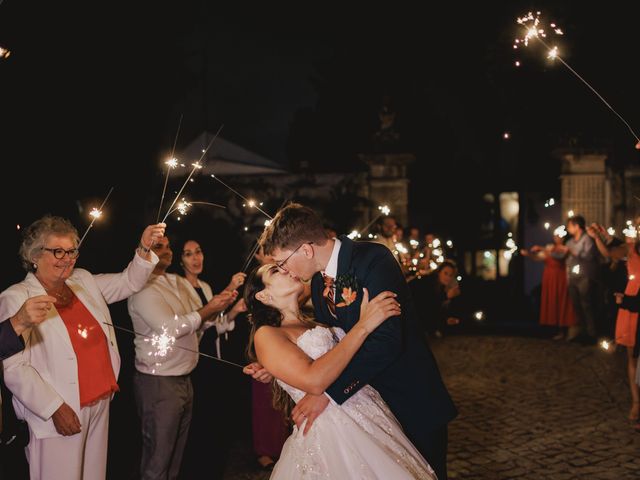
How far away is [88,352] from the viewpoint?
3.66 meters

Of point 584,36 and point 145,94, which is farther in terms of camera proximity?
point 584,36

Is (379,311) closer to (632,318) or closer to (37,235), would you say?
(37,235)

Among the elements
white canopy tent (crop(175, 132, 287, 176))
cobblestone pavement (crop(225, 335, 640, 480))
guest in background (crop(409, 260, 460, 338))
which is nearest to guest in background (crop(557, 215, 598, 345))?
cobblestone pavement (crop(225, 335, 640, 480))

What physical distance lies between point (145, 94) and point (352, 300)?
6465mm

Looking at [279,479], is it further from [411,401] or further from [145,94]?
[145,94]

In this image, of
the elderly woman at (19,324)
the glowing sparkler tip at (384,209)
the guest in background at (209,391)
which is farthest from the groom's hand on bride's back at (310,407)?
the glowing sparkler tip at (384,209)

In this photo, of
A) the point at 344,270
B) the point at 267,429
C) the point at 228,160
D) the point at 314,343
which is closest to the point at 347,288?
the point at 344,270

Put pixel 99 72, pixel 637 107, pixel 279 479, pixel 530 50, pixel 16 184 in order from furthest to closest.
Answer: pixel 530 50 → pixel 637 107 → pixel 99 72 → pixel 16 184 → pixel 279 479

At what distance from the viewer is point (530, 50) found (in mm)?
11641

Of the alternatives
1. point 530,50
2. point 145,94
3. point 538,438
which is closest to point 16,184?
point 145,94

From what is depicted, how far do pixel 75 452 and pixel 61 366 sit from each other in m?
0.51

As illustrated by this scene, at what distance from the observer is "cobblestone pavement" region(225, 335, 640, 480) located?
205 inches

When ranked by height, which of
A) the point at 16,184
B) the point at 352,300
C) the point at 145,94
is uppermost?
the point at 145,94

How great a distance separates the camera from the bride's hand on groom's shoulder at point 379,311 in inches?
106
